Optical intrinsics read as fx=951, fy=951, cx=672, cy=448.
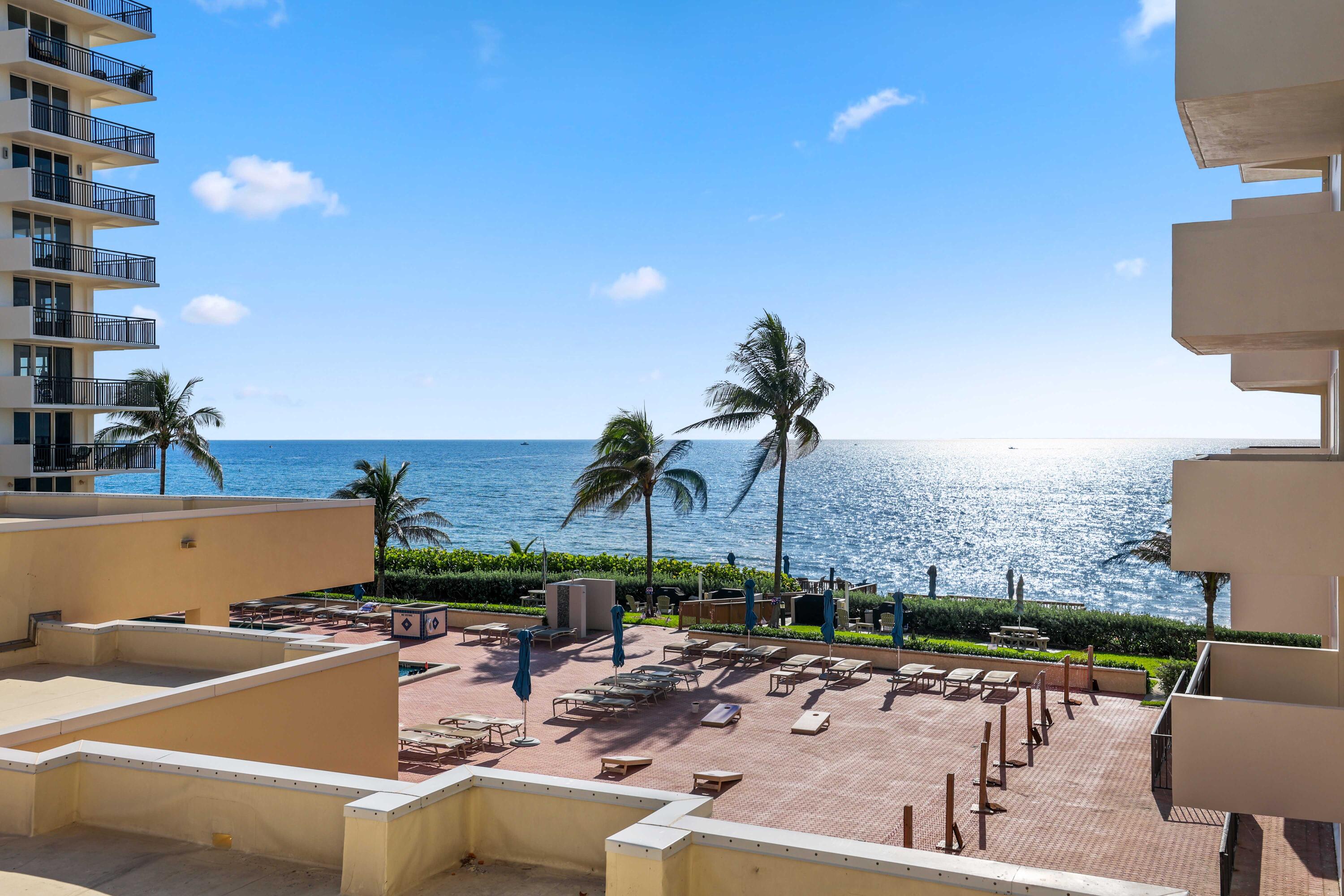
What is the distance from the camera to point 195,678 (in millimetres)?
12367

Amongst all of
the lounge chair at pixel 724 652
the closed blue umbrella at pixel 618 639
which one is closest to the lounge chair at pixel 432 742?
the closed blue umbrella at pixel 618 639

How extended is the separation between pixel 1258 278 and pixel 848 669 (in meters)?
17.3

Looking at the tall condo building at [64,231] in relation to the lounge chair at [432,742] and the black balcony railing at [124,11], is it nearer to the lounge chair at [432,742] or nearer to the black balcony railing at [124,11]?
the black balcony railing at [124,11]

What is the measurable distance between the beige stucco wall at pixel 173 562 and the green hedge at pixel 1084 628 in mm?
18820

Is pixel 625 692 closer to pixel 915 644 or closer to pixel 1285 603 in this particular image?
pixel 915 644

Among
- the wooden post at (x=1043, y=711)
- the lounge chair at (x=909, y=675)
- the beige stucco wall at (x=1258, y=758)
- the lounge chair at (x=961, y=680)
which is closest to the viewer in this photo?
the beige stucco wall at (x=1258, y=758)

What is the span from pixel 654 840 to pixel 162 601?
14336 millimetres

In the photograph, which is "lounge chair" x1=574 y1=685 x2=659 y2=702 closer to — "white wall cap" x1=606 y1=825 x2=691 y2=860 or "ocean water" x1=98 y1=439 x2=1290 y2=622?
"white wall cap" x1=606 y1=825 x2=691 y2=860

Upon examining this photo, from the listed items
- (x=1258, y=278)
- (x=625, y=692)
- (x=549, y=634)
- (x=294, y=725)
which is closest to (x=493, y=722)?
(x=625, y=692)

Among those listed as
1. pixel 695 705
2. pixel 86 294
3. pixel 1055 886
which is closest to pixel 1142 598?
pixel 695 705

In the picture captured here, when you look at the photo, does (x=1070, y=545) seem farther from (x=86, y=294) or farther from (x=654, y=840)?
(x=654, y=840)

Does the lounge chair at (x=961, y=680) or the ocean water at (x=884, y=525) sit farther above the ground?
the lounge chair at (x=961, y=680)

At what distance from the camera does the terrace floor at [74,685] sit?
10.7 meters

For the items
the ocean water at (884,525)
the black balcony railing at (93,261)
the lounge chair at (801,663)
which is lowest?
the ocean water at (884,525)
